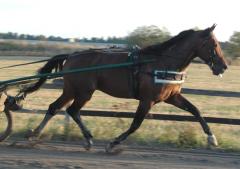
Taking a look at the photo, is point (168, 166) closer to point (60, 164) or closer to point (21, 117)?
point (60, 164)

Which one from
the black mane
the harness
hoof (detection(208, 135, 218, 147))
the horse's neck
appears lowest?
hoof (detection(208, 135, 218, 147))

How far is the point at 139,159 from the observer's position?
813 centimetres

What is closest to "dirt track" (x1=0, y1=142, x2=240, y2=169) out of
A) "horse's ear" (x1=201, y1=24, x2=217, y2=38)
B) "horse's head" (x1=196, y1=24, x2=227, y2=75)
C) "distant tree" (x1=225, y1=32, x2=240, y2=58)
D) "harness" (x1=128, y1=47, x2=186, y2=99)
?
"harness" (x1=128, y1=47, x2=186, y2=99)

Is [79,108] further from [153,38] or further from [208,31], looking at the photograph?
[153,38]

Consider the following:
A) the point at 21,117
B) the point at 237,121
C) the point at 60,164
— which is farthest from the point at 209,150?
the point at 21,117

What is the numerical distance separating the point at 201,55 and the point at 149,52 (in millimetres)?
841

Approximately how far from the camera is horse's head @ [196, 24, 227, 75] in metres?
8.35

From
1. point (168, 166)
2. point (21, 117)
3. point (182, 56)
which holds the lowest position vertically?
point (21, 117)

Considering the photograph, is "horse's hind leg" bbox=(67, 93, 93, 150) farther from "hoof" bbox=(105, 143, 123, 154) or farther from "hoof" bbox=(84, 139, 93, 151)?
"hoof" bbox=(105, 143, 123, 154)

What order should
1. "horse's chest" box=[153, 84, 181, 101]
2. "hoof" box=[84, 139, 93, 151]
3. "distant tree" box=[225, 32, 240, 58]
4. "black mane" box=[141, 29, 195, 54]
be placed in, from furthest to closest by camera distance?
"distant tree" box=[225, 32, 240, 58] < "hoof" box=[84, 139, 93, 151] < "black mane" box=[141, 29, 195, 54] < "horse's chest" box=[153, 84, 181, 101]

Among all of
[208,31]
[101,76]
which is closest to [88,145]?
[101,76]

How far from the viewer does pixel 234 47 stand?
8512 cm

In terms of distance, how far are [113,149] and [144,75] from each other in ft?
4.21

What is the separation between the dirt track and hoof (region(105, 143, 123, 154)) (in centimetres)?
9
